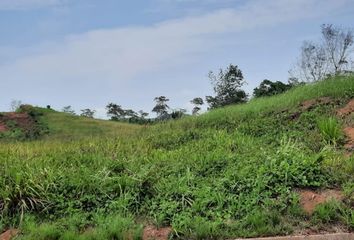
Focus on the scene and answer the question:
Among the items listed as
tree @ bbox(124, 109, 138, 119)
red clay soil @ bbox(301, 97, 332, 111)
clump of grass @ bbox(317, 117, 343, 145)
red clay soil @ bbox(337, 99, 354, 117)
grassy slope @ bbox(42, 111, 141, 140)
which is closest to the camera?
clump of grass @ bbox(317, 117, 343, 145)

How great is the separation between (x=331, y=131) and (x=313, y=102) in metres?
2.92

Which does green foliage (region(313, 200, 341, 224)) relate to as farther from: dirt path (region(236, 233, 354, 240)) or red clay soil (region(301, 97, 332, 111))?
red clay soil (region(301, 97, 332, 111))

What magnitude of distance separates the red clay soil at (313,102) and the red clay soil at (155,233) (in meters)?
6.38

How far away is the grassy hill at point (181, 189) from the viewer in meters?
6.28

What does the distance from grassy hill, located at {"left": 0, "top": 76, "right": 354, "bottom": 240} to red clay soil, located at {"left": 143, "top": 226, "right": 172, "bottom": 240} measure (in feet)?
0.22

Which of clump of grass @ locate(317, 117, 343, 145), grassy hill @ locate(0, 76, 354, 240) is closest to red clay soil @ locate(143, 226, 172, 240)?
grassy hill @ locate(0, 76, 354, 240)

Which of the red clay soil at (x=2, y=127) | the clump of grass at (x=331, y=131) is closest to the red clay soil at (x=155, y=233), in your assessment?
the clump of grass at (x=331, y=131)

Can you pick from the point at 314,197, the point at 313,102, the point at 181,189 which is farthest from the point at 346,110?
the point at 181,189

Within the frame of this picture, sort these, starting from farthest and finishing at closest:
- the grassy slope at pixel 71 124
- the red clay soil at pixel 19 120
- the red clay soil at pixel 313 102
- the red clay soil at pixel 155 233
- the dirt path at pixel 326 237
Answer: the grassy slope at pixel 71 124, the red clay soil at pixel 19 120, the red clay soil at pixel 313 102, the red clay soil at pixel 155 233, the dirt path at pixel 326 237

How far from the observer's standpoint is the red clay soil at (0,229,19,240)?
6525mm

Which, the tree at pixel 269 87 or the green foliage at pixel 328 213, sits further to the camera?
the tree at pixel 269 87

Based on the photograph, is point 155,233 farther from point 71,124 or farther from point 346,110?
point 71,124

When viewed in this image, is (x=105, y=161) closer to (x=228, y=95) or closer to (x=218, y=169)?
(x=218, y=169)

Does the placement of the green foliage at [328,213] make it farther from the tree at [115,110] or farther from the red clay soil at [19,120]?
the tree at [115,110]
